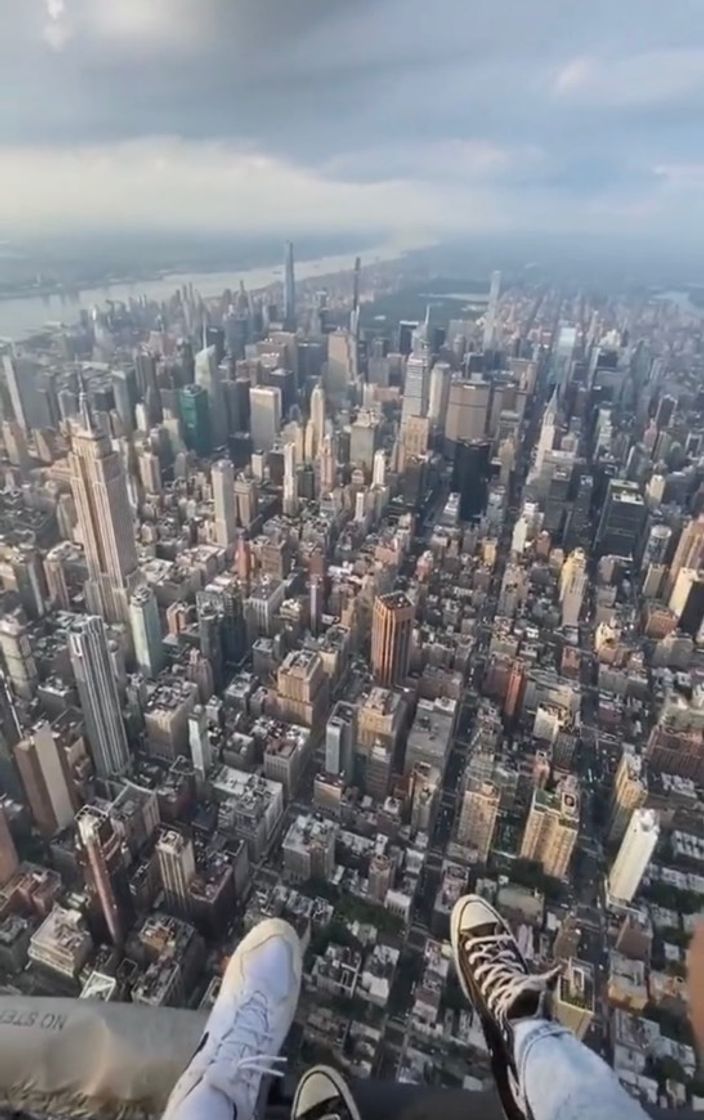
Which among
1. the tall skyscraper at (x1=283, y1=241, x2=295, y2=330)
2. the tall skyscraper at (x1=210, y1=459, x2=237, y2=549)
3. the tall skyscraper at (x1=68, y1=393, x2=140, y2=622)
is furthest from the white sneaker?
the tall skyscraper at (x1=283, y1=241, x2=295, y2=330)

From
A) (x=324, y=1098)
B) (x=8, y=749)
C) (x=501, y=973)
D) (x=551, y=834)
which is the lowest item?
(x=551, y=834)

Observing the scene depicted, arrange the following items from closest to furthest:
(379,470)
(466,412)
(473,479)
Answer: (379,470), (473,479), (466,412)

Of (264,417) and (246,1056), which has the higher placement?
(246,1056)

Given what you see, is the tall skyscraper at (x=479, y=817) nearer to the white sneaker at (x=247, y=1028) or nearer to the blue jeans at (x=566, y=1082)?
the white sneaker at (x=247, y=1028)

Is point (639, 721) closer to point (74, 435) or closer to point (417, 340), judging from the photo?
point (74, 435)

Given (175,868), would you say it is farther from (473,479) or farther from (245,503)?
(473,479)

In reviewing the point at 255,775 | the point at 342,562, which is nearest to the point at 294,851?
the point at 255,775

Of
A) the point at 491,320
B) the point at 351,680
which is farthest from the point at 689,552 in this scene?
the point at 491,320

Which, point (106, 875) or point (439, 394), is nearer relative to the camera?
point (106, 875)
